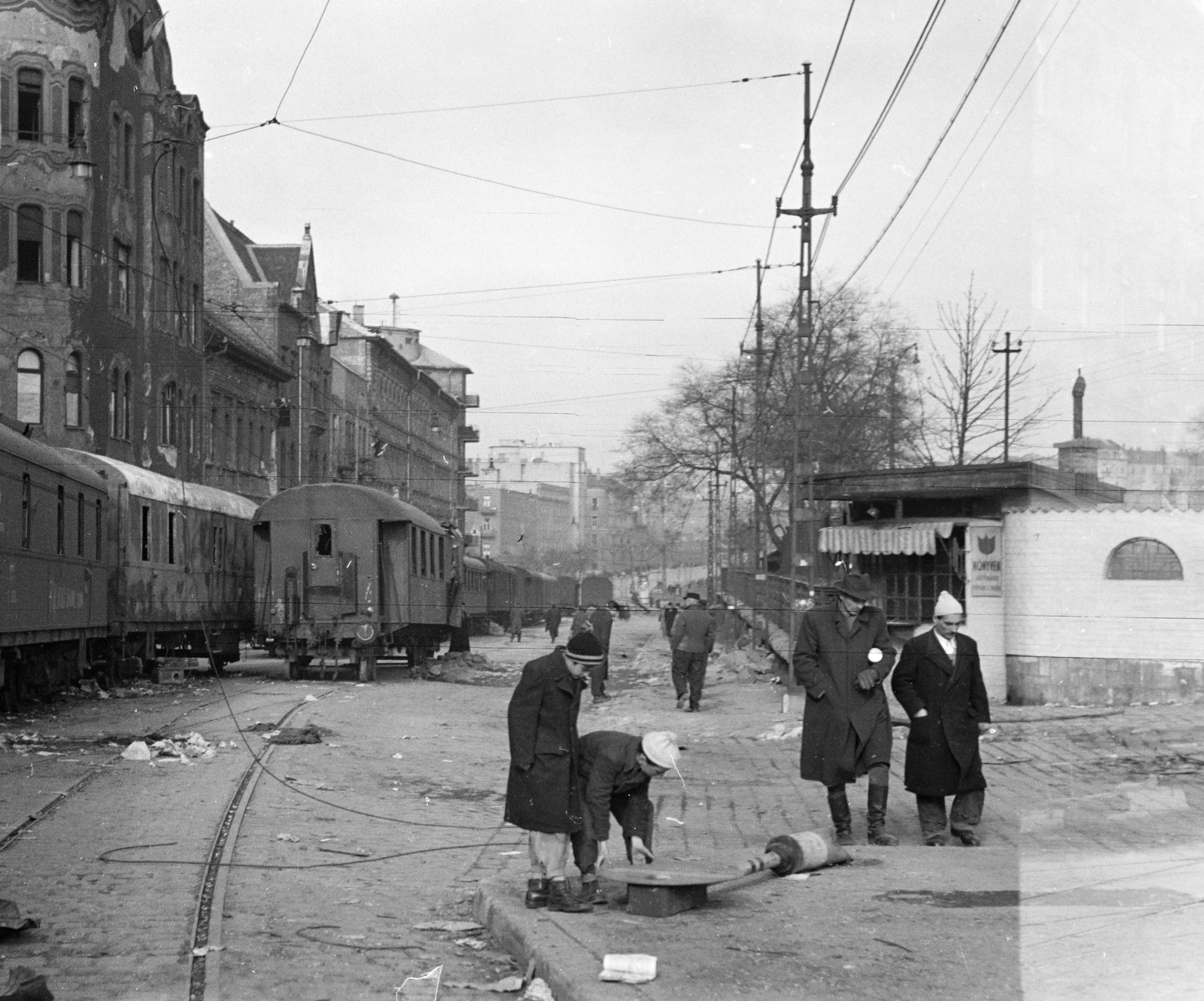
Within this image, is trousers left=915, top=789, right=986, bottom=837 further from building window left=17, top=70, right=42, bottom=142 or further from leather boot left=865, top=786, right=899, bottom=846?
building window left=17, top=70, right=42, bottom=142

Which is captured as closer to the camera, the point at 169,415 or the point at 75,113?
the point at 75,113

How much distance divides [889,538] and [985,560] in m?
2.17

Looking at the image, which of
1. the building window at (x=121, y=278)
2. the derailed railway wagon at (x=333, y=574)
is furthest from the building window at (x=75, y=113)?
the derailed railway wagon at (x=333, y=574)

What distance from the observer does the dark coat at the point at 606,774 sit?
7996 mm

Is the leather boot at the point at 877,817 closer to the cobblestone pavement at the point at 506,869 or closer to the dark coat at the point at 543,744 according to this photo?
the cobblestone pavement at the point at 506,869

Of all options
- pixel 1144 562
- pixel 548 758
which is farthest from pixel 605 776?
pixel 1144 562

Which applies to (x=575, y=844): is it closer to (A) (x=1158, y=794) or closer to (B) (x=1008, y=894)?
(B) (x=1008, y=894)

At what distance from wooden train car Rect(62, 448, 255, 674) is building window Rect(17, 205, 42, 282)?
8.50 m

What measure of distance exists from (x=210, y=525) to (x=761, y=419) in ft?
62.1

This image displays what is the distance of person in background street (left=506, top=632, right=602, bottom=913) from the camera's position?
7.81 m

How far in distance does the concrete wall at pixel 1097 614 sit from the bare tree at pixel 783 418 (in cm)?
2447

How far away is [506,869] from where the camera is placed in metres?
9.80

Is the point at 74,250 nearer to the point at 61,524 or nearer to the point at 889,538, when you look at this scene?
the point at 61,524

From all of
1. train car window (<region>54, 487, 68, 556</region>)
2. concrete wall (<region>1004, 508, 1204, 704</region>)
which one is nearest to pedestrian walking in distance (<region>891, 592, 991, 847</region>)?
concrete wall (<region>1004, 508, 1204, 704</region>)
